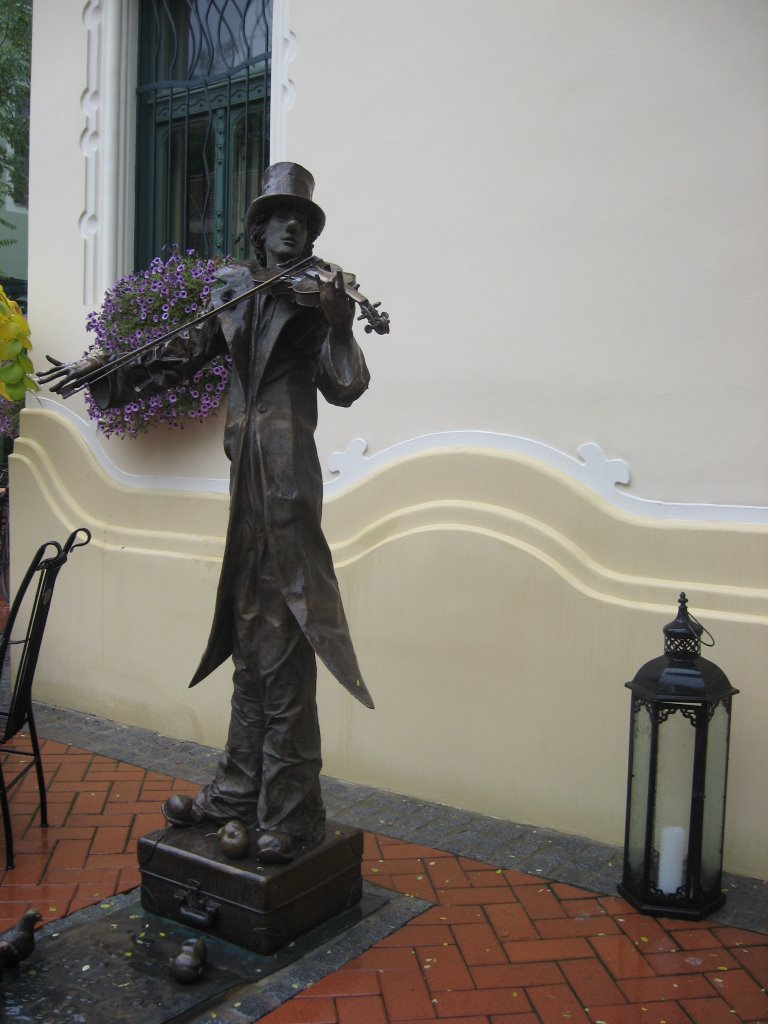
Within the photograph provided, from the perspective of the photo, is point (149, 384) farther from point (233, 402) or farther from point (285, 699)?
point (285, 699)

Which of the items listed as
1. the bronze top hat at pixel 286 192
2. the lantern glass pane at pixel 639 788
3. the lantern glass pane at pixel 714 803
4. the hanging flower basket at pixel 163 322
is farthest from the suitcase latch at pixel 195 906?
the hanging flower basket at pixel 163 322

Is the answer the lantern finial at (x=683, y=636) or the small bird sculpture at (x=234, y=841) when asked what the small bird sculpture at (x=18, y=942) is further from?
the lantern finial at (x=683, y=636)

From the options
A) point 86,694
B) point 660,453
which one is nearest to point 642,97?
point 660,453

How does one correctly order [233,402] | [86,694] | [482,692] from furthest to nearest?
[86,694] < [482,692] < [233,402]

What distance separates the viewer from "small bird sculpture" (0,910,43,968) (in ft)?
9.71

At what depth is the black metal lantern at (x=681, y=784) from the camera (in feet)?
11.6

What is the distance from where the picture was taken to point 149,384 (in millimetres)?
3561

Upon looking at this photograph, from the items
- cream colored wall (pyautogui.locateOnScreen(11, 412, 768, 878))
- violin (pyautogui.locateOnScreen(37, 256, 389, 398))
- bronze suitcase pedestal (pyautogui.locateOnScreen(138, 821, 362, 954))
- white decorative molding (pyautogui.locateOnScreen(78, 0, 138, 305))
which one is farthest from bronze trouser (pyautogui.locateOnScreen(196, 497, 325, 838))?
white decorative molding (pyautogui.locateOnScreen(78, 0, 138, 305))

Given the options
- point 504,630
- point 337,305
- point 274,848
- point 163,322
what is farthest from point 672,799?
point 163,322

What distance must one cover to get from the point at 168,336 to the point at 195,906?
1.90 m

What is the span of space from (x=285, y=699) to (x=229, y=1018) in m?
0.96

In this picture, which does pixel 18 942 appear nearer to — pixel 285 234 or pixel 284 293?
pixel 284 293

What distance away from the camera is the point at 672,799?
11.7 ft

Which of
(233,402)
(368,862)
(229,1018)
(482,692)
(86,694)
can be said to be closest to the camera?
(229,1018)
